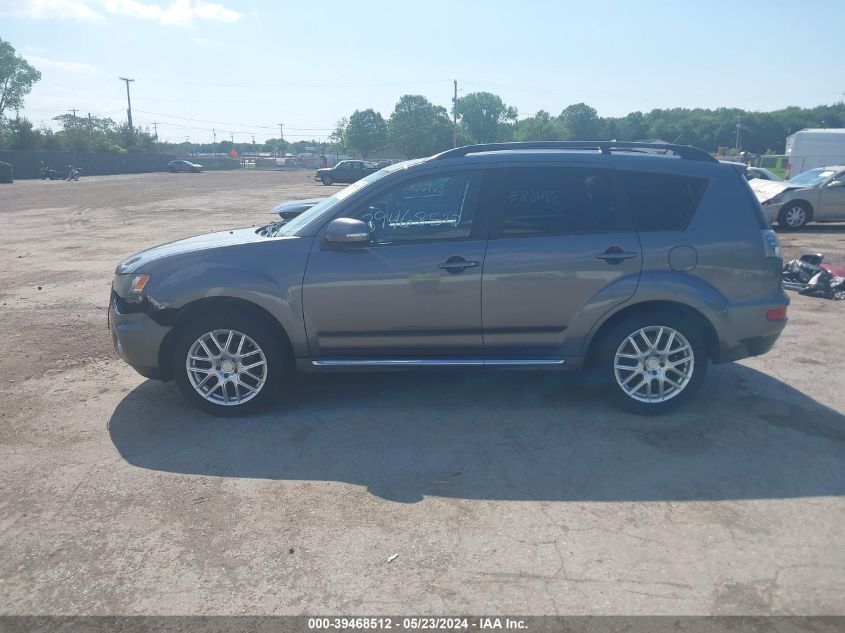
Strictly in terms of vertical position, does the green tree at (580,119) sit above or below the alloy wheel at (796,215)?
above

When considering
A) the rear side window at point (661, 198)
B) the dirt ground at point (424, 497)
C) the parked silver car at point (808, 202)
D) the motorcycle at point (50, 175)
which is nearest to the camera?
the dirt ground at point (424, 497)

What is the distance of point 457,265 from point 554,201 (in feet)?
2.89

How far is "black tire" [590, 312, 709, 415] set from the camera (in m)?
5.14

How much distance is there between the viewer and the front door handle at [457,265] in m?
5.07

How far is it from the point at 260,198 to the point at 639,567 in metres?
29.2

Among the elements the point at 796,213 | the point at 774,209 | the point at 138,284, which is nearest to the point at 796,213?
the point at 796,213

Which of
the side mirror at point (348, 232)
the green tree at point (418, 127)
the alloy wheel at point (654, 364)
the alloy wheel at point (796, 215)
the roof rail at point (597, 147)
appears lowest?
the alloy wheel at point (654, 364)

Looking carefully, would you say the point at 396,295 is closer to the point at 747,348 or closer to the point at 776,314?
the point at 747,348

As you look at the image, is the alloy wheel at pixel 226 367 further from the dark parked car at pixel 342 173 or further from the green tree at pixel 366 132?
the green tree at pixel 366 132

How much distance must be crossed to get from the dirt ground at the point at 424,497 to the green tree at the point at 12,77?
9769 centimetres

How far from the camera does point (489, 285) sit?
507 cm

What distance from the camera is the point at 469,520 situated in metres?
3.83

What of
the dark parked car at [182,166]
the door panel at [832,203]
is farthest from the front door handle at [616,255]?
the dark parked car at [182,166]

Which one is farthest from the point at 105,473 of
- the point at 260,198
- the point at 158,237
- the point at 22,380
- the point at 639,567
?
the point at 260,198
